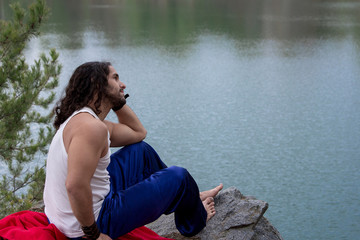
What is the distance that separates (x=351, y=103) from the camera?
5.71 metres

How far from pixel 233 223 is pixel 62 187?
0.68 meters

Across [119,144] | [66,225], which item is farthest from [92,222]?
[119,144]

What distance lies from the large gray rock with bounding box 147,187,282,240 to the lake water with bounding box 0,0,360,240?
2.23 ft

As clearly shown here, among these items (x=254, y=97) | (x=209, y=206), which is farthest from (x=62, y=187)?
(x=254, y=97)

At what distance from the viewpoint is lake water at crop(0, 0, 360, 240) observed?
368 cm

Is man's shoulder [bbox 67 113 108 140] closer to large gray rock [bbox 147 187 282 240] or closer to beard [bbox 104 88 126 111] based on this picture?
beard [bbox 104 88 126 111]

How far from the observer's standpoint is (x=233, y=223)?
5.94ft

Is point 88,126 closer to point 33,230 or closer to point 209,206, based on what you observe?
point 33,230

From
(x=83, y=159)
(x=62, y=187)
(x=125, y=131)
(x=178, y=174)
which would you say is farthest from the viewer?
(x=125, y=131)

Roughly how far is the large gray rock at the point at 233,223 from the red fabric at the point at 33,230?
7.0 inches

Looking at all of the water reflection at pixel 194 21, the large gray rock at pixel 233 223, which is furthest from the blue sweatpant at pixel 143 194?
the water reflection at pixel 194 21

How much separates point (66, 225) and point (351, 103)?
4843 mm

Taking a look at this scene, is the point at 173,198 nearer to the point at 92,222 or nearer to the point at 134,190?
the point at 134,190

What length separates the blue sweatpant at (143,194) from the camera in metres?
1.45
